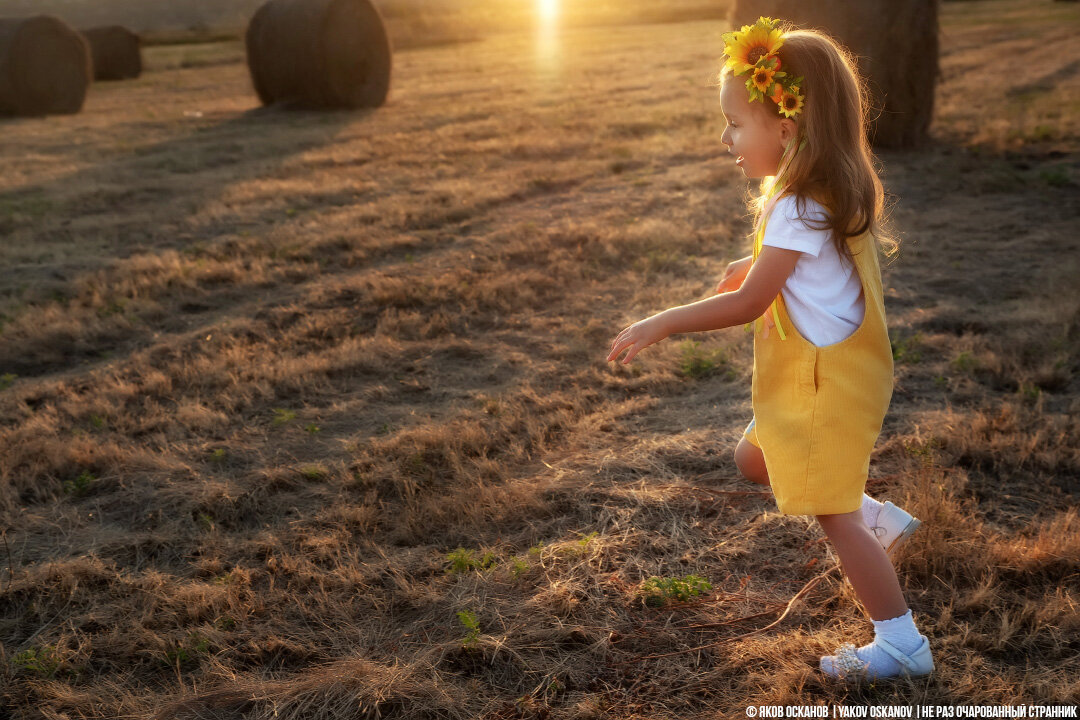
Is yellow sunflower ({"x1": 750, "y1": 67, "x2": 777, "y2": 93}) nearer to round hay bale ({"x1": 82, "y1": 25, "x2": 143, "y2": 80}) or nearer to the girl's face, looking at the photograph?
the girl's face

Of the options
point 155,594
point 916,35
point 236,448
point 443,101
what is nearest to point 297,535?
point 155,594

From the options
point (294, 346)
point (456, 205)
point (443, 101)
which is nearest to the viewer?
point (294, 346)

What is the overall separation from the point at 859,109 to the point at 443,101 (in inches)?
521

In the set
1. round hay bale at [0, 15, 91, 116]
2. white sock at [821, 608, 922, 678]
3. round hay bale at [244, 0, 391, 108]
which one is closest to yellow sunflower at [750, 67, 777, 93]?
white sock at [821, 608, 922, 678]

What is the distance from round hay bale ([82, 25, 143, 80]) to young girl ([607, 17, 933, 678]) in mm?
21505

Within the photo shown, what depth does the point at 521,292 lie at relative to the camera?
5473 mm

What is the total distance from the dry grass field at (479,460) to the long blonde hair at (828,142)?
1.16 meters

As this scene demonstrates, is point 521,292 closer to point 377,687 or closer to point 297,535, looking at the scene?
point 297,535

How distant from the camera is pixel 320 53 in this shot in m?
13.6

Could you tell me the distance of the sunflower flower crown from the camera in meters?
1.96

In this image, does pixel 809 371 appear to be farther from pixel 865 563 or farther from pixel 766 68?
pixel 766 68

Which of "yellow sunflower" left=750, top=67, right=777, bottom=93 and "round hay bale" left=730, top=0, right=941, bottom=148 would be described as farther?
"round hay bale" left=730, top=0, right=941, bottom=148

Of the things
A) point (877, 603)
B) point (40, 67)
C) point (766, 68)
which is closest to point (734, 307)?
point (766, 68)

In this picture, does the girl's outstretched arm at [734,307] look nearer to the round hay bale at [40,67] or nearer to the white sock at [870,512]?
the white sock at [870,512]
